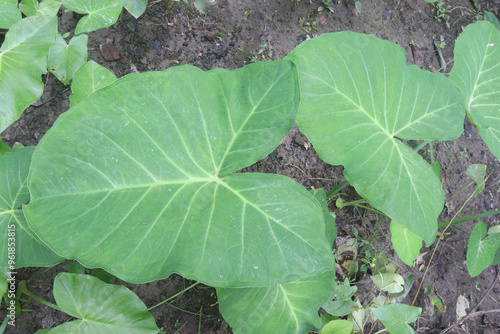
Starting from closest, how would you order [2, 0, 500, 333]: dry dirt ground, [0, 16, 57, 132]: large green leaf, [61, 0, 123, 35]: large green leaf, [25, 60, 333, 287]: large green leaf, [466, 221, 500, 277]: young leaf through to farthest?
[25, 60, 333, 287]: large green leaf, [0, 16, 57, 132]: large green leaf, [61, 0, 123, 35]: large green leaf, [2, 0, 500, 333]: dry dirt ground, [466, 221, 500, 277]: young leaf

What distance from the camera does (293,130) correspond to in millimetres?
1891

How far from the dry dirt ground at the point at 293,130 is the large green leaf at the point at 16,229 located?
35cm

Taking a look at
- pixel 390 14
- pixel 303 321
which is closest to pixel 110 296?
pixel 303 321

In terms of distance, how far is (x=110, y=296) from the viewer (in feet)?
3.58

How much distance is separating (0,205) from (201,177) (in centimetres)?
63

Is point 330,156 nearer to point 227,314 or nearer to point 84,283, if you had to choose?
point 227,314

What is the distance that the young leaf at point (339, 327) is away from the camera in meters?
1.32

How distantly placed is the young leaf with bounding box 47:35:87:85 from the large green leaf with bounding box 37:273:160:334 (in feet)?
2.65

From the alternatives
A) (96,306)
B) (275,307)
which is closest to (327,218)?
(275,307)

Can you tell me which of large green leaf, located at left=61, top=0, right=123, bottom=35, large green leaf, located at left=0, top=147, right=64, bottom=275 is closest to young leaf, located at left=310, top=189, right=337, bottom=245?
large green leaf, located at left=0, top=147, right=64, bottom=275

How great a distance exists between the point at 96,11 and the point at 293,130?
106 centimetres

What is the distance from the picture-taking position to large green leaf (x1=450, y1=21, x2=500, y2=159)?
1476 mm

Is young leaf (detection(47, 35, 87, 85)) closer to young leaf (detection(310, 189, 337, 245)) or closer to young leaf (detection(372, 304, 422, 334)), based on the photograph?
young leaf (detection(310, 189, 337, 245))

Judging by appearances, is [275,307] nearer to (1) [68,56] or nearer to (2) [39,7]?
(1) [68,56]
